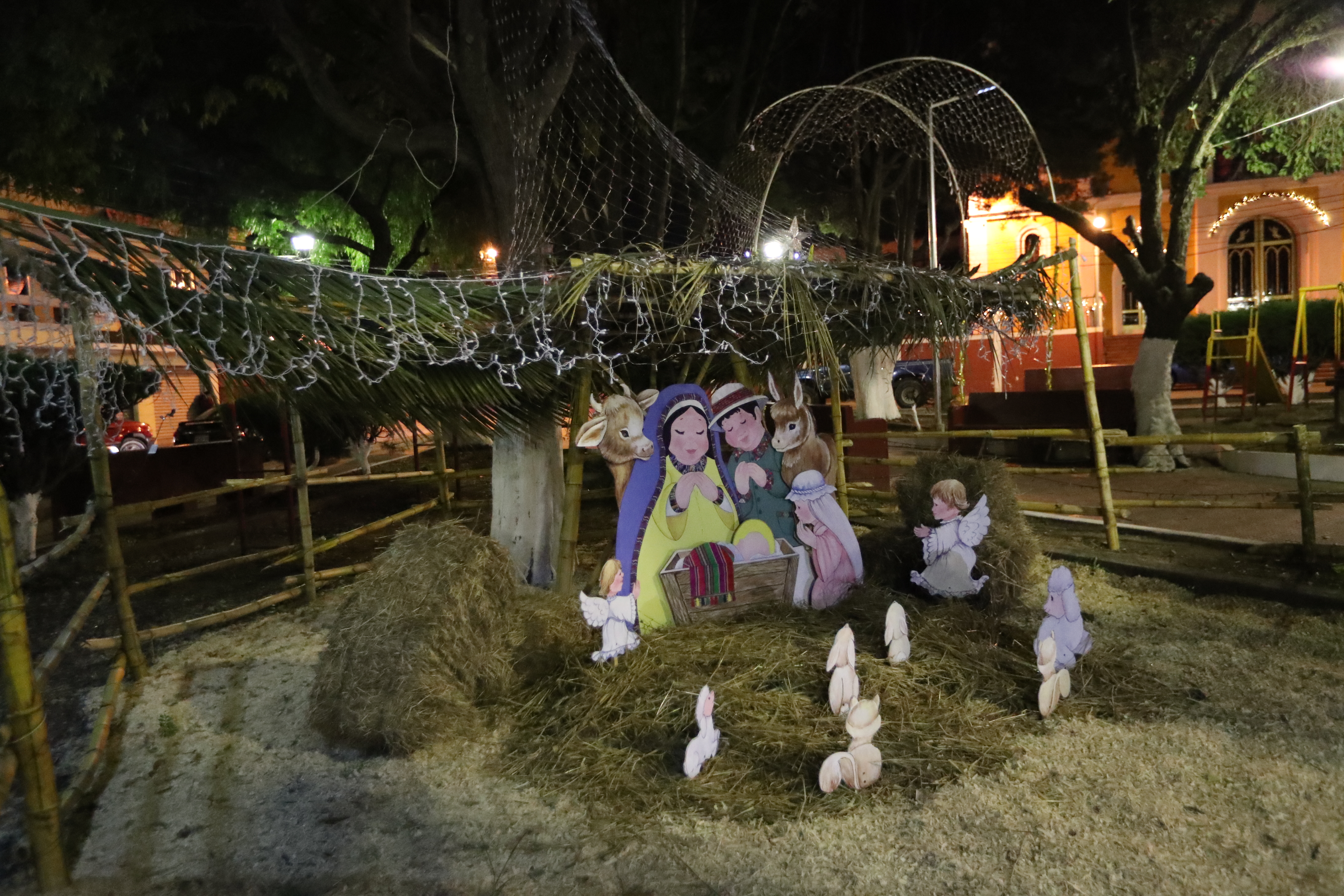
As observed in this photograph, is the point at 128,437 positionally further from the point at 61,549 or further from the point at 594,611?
the point at 594,611

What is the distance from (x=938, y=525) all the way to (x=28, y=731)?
4.41 metres

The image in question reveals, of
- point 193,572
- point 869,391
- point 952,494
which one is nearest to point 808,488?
point 952,494

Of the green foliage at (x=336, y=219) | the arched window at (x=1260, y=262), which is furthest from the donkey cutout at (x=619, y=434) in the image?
the arched window at (x=1260, y=262)

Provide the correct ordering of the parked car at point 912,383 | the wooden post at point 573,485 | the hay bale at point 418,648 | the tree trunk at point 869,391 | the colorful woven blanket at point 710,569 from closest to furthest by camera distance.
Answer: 1. the hay bale at point 418,648
2. the colorful woven blanket at point 710,569
3. the wooden post at point 573,485
4. the tree trunk at point 869,391
5. the parked car at point 912,383

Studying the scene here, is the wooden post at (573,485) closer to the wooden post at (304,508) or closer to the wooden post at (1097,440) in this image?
the wooden post at (304,508)

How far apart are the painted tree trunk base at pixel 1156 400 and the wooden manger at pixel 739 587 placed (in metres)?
7.89

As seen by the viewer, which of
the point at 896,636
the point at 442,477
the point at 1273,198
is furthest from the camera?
the point at 1273,198

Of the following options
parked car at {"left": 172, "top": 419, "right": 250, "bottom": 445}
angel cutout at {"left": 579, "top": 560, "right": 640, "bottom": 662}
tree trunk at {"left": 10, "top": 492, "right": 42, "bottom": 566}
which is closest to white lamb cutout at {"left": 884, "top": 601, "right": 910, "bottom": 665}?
angel cutout at {"left": 579, "top": 560, "right": 640, "bottom": 662}

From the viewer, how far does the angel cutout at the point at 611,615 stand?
4156 millimetres

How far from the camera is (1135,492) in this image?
9367mm

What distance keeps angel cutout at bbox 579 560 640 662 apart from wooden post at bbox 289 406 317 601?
287 cm

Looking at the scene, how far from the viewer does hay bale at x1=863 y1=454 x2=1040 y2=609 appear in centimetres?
506

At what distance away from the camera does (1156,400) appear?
11.0 metres

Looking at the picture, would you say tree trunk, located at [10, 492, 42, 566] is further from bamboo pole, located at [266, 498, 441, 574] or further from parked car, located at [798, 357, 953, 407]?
parked car, located at [798, 357, 953, 407]
